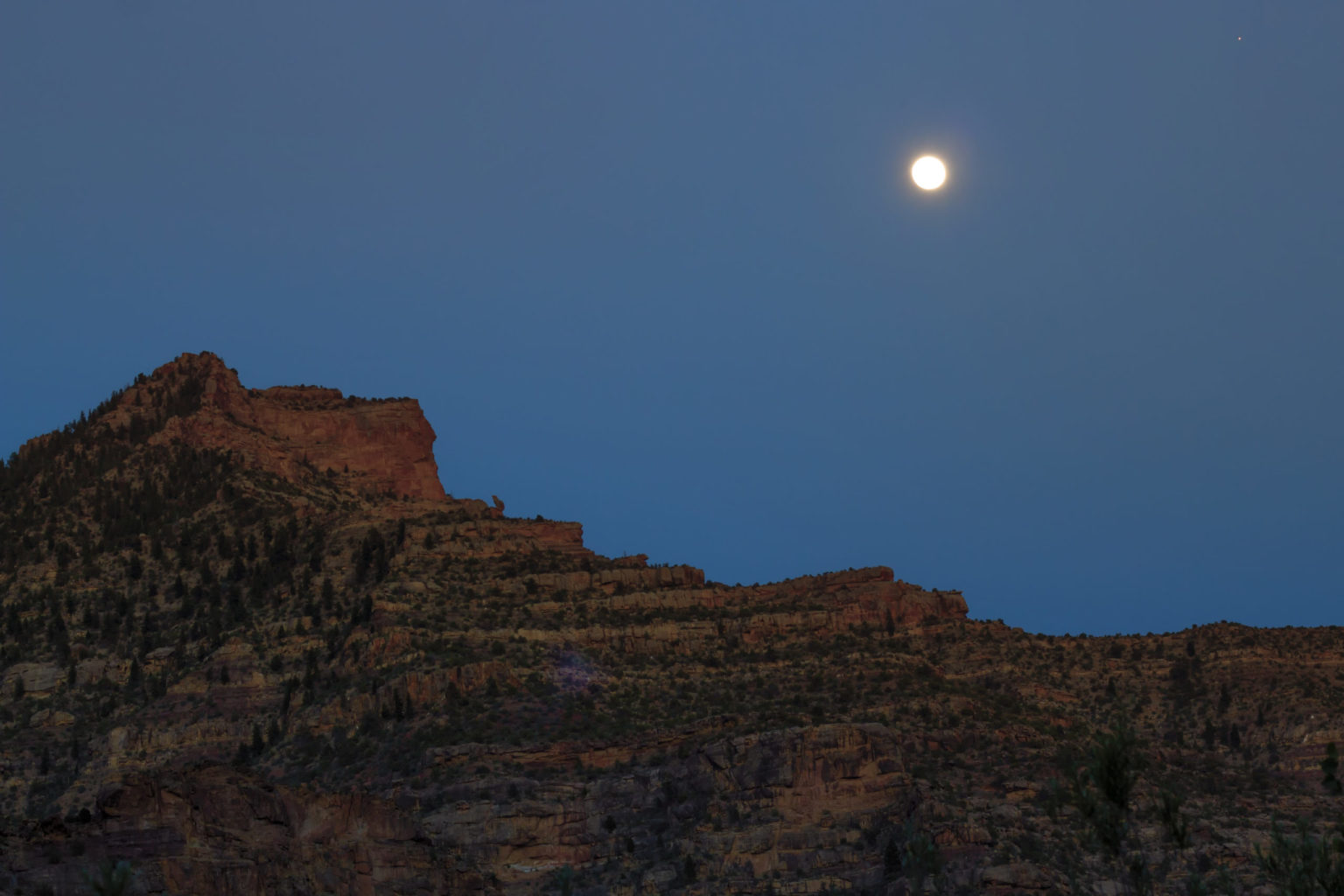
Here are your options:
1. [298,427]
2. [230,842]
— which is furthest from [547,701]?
[298,427]

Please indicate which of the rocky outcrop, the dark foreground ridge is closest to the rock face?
the dark foreground ridge

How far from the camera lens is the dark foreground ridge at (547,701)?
85188mm

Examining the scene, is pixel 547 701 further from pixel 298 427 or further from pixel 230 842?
pixel 298 427

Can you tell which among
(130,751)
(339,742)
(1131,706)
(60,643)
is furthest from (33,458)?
(1131,706)

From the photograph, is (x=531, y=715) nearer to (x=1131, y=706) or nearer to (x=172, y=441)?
(x=1131, y=706)

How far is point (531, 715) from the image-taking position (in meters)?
101

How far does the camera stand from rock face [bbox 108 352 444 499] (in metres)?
142

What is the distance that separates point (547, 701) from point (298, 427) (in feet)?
203

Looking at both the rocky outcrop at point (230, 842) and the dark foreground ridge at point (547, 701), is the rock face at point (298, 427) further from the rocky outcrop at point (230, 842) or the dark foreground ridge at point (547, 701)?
the rocky outcrop at point (230, 842)

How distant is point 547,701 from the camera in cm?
10269

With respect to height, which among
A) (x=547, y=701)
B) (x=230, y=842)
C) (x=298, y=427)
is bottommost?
(x=230, y=842)

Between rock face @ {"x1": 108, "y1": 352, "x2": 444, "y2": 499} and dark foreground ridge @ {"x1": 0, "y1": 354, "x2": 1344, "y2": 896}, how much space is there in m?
0.79

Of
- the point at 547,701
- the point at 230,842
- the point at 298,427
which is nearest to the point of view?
the point at 230,842

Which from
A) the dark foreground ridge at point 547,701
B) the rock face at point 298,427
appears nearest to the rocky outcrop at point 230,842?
the dark foreground ridge at point 547,701
